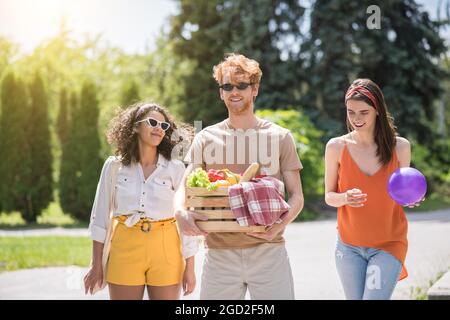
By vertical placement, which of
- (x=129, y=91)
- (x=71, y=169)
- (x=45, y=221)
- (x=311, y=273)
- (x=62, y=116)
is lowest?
(x=45, y=221)

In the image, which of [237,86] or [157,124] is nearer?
[237,86]

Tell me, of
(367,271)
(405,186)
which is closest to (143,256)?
(367,271)

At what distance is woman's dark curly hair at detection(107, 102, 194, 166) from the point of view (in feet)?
11.1

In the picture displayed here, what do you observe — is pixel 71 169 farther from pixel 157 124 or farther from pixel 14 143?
pixel 157 124

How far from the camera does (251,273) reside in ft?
9.62

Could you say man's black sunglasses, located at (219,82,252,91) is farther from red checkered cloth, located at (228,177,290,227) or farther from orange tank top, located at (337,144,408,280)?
orange tank top, located at (337,144,408,280)

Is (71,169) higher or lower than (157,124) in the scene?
lower

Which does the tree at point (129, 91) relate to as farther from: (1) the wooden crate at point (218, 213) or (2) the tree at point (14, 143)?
(1) the wooden crate at point (218, 213)

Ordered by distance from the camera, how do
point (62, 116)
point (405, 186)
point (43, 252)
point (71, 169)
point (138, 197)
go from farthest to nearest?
1. point (62, 116)
2. point (71, 169)
3. point (43, 252)
4. point (138, 197)
5. point (405, 186)

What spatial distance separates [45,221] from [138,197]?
1311cm

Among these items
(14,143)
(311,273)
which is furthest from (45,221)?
(311,273)

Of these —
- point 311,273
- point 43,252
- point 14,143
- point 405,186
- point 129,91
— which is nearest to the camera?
point 405,186

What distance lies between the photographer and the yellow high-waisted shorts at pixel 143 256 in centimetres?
319

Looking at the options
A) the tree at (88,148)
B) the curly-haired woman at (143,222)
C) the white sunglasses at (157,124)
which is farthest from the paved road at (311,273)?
the tree at (88,148)
